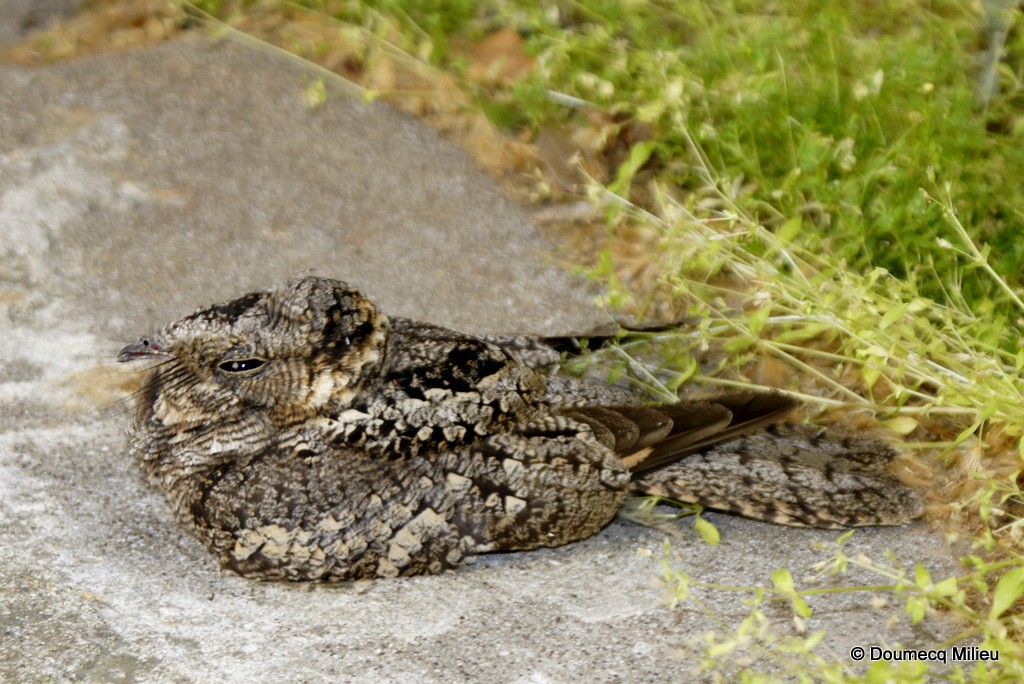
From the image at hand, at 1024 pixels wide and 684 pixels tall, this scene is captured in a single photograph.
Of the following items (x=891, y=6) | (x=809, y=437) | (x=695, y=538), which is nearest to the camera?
(x=695, y=538)

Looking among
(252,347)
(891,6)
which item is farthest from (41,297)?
(891,6)

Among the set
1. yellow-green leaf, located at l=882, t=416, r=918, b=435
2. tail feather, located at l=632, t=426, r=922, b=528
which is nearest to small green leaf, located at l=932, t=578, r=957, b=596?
tail feather, located at l=632, t=426, r=922, b=528

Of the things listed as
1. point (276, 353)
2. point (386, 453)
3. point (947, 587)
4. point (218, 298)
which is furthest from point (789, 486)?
point (218, 298)

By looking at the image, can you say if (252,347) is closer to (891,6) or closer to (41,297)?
(41,297)

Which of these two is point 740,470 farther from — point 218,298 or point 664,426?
point 218,298

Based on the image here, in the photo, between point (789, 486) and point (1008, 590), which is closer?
point (1008, 590)

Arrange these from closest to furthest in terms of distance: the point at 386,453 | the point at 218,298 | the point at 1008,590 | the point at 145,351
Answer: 1. the point at 1008,590
2. the point at 386,453
3. the point at 145,351
4. the point at 218,298

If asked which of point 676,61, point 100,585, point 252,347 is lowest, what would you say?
point 100,585

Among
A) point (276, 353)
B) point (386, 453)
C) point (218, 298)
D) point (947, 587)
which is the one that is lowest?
point (218, 298)
